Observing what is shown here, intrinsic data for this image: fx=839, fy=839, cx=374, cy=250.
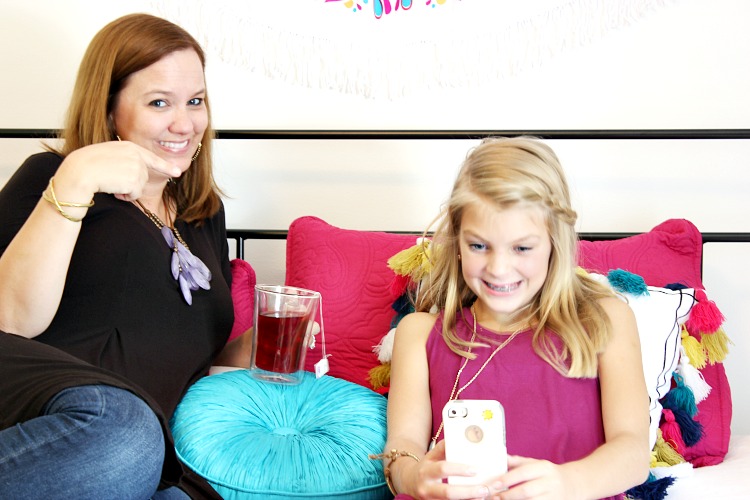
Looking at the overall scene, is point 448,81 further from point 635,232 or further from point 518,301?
point 518,301

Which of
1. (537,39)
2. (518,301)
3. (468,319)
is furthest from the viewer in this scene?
(537,39)

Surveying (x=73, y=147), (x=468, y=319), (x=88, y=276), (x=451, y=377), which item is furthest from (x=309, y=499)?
(x=73, y=147)

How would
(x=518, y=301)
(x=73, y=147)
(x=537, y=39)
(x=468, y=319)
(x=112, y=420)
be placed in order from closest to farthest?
(x=112, y=420) → (x=518, y=301) → (x=468, y=319) → (x=73, y=147) → (x=537, y=39)

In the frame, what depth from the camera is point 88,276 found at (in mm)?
1359

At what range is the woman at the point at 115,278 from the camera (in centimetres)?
96

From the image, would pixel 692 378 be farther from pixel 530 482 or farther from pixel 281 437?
pixel 281 437

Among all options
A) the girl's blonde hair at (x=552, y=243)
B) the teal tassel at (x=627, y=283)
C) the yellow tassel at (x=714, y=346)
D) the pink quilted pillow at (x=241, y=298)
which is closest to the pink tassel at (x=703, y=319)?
the yellow tassel at (x=714, y=346)

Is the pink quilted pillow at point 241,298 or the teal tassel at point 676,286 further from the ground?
the teal tassel at point 676,286

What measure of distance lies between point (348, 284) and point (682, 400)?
64cm

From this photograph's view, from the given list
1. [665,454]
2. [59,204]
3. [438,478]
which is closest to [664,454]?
[665,454]

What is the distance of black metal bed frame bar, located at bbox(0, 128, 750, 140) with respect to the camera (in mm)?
1792

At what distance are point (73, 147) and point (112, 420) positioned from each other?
0.69 metres

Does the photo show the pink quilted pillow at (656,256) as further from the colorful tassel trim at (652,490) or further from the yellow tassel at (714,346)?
the colorful tassel trim at (652,490)

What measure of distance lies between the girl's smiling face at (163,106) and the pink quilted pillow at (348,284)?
32 centimetres
